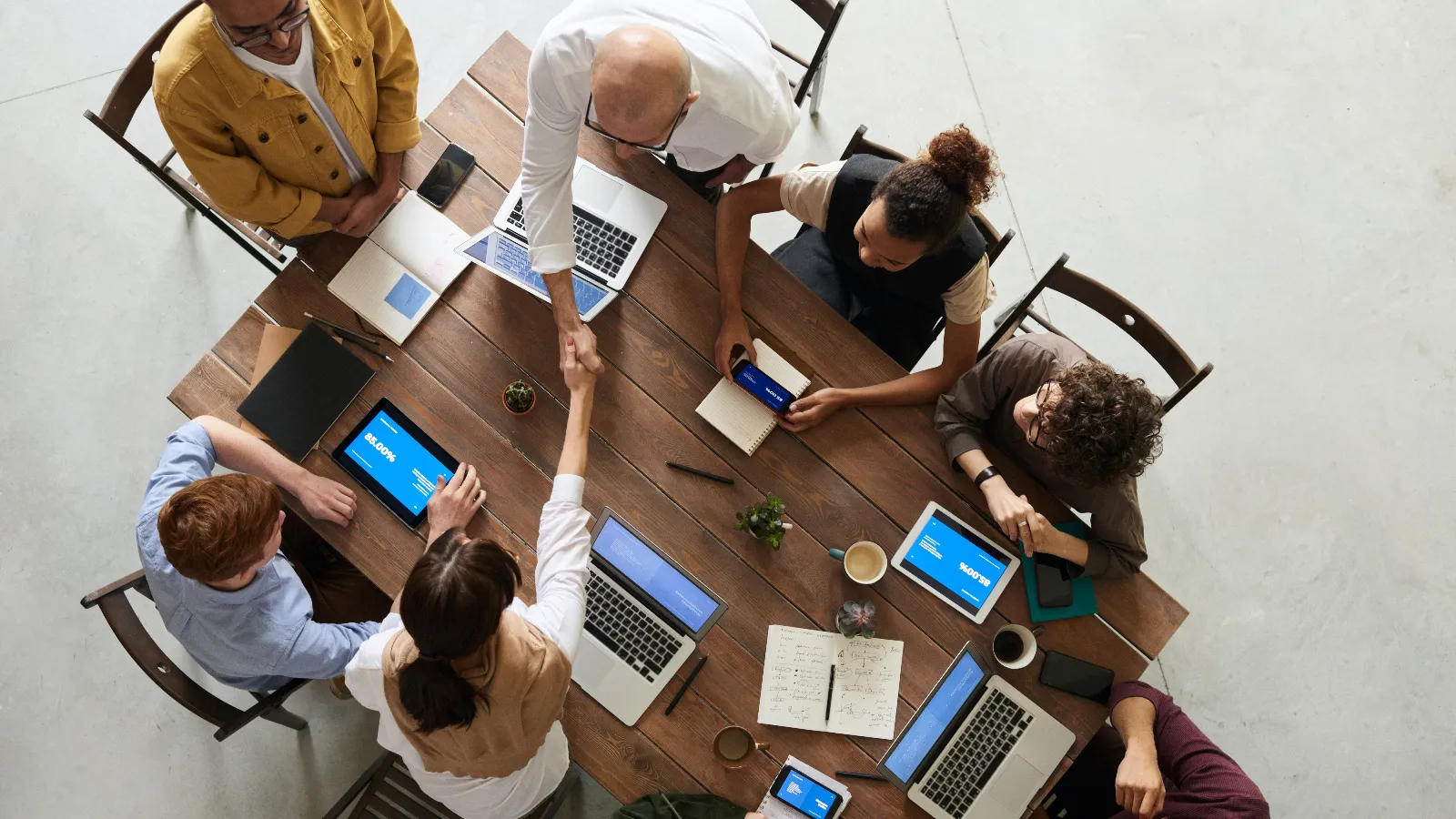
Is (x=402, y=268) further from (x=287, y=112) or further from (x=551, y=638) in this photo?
Answer: (x=551, y=638)

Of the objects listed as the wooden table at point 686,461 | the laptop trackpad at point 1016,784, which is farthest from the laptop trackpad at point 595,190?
the laptop trackpad at point 1016,784

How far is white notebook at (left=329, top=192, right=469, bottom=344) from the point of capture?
2164mm

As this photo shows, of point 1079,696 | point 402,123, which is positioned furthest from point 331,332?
point 1079,696

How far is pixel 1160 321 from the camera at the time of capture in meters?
3.27

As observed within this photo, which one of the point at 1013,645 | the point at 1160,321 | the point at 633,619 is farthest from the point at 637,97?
the point at 1160,321

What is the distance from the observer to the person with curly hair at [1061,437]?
185 centimetres

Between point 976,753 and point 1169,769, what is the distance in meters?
0.49

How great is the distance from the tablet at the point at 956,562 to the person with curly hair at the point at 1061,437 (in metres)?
0.08

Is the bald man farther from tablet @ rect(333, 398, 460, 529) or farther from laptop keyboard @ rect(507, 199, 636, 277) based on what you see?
tablet @ rect(333, 398, 460, 529)

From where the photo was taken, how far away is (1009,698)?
2090 millimetres

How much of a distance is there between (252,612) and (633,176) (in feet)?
4.54

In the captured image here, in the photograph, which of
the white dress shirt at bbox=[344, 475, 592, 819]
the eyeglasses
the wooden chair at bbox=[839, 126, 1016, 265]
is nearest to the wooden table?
the white dress shirt at bbox=[344, 475, 592, 819]

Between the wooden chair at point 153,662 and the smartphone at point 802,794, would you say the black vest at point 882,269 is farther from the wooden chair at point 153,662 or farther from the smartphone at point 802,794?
the wooden chair at point 153,662

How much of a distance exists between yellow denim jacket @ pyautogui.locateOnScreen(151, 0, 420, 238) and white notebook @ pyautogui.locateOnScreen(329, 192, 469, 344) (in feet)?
0.45
